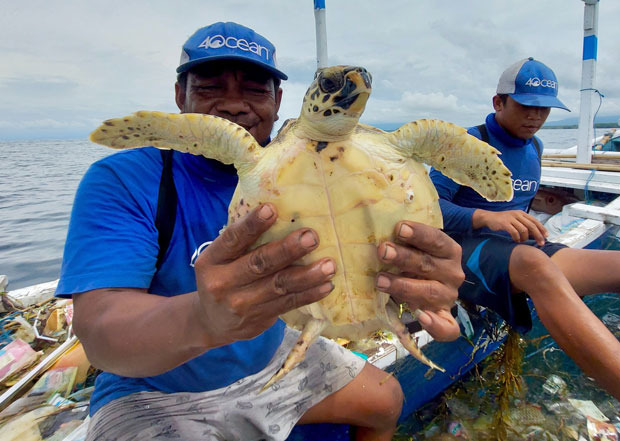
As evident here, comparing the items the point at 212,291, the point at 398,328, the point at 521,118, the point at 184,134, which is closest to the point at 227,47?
the point at 184,134

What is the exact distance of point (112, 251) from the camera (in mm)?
1222

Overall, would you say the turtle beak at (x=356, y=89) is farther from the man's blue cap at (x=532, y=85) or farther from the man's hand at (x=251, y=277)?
the man's blue cap at (x=532, y=85)

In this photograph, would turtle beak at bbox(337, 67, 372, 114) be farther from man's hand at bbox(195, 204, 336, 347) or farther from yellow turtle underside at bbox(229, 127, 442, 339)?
man's hand at bbox(195, 204, 336, 347)

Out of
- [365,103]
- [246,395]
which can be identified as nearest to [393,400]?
[246,395]

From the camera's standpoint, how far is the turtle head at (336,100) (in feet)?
3.84

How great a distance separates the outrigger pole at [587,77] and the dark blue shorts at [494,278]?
4.99 meters

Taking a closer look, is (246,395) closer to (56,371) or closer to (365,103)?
(365,103)

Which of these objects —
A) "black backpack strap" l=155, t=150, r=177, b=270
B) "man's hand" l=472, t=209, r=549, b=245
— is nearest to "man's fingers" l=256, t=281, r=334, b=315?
"black backpack strap" l=155, t=150, r=177, b=270

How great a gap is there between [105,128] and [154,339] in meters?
0.78

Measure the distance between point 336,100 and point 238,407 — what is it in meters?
1.37

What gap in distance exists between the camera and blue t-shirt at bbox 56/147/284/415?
122 cm

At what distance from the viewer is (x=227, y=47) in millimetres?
1567

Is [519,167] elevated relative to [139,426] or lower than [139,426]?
elevated

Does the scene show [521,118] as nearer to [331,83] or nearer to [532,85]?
[532,85]
